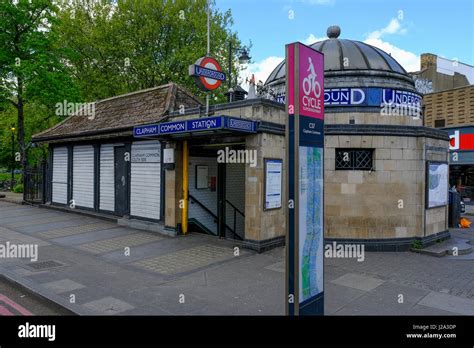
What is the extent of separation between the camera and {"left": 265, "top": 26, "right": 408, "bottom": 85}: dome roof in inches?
478

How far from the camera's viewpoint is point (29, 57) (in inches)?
869

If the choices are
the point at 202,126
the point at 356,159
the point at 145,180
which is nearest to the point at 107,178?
the point at 145,180

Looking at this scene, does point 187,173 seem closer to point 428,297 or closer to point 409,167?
point 409,167

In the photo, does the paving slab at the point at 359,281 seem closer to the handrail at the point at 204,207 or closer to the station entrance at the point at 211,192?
the station entrance at the point at 211,192

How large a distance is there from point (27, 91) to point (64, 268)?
655 inches

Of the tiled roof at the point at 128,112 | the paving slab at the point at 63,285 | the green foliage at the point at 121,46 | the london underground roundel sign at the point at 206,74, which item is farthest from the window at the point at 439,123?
the paving slab at the point at 63,285

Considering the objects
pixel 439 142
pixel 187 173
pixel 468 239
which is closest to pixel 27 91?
pixel 187 173

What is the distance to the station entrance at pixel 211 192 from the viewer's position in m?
12.6

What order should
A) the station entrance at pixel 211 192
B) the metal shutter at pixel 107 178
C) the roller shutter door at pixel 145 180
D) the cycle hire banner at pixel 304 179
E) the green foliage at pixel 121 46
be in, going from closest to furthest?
the cycle hire banner at pixel 304 179 → the station entrance at pixel 211 192 → the roller shutter door at pixel 145 180 → the metal shutter at pixel 107 178 → the green foliage at pixel 121 46

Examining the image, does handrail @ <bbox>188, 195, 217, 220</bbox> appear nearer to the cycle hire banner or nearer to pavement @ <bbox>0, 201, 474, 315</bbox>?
pavement @ <bbox>0, 201, 474, 315</bbox>

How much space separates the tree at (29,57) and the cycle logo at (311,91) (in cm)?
2004

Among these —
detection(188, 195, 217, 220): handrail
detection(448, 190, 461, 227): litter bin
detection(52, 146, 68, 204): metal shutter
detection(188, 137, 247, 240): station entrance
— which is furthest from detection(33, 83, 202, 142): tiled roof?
detection(448, 190, 461, 227): litter bin

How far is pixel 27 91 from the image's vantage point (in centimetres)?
2139
